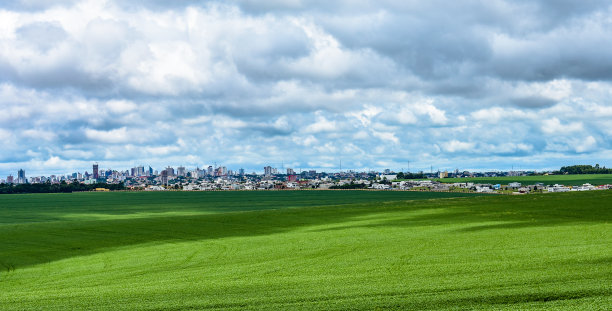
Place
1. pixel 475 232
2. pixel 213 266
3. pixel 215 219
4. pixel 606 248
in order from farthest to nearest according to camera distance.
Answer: pixel 215 219
pixel 475 232
pixel 213 266
pixel 606 248

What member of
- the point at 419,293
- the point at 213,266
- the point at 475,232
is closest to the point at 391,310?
the point at 419,293

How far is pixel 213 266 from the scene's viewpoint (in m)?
25.5

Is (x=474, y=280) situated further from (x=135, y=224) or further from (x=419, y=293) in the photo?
(x=135, y=224)

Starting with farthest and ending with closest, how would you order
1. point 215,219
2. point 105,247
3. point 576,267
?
point 215,219, point 105,247, point 576,267

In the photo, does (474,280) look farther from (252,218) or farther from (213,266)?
(252,218)

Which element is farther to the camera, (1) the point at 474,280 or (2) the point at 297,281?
(2) the point at 297,281

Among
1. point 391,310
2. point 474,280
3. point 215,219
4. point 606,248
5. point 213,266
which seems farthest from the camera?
point 215,219

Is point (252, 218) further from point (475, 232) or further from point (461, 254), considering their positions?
point (461, 254)

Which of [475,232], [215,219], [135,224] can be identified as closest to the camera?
[475,232]

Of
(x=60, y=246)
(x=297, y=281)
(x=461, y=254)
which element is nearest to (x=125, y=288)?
(x=297, y=281)

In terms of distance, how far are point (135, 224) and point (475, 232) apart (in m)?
33.3

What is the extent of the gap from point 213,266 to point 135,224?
30692 mm

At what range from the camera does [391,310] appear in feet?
47.8

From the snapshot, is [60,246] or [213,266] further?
[60,246]
